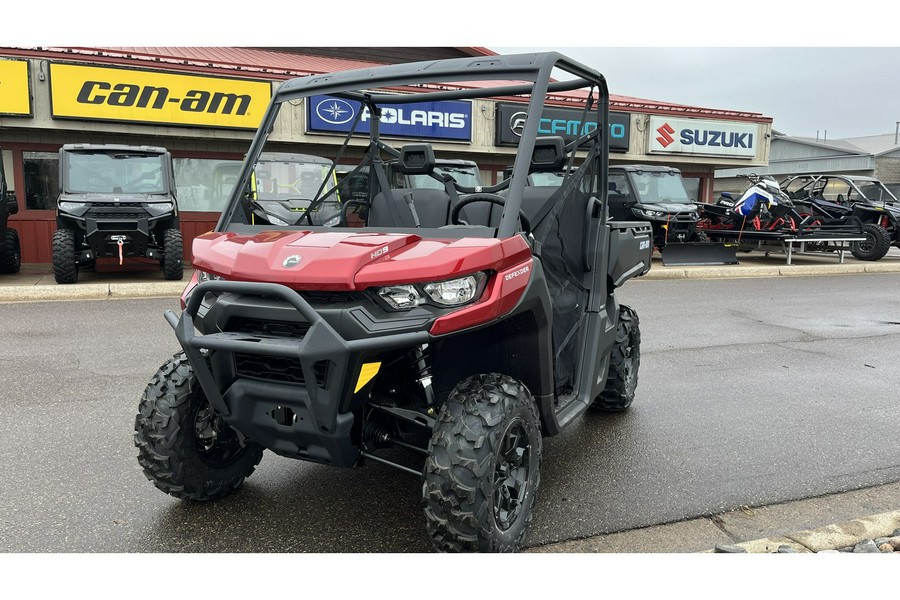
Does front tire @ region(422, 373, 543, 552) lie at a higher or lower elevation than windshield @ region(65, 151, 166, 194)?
lower

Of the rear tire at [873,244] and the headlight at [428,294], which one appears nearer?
the headlight at [428,294]

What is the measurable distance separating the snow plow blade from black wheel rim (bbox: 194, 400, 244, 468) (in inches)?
511

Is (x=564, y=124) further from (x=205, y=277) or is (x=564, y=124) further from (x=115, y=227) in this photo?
(x=205, y=277)

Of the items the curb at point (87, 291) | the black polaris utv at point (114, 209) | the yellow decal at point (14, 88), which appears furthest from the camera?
the yellow decal at point (14, 88)

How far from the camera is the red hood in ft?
8.38

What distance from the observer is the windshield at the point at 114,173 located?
11.4 meters

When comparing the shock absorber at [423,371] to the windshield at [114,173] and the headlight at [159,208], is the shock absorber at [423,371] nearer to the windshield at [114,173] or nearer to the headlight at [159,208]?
the headlight at [159,208]

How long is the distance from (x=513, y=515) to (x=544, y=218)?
1392 millimetres

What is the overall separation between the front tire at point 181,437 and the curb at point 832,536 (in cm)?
222

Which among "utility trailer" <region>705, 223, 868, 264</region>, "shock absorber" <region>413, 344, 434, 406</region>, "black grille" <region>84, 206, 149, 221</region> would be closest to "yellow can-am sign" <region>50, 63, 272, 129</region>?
"black grille" <region>84, 206, 149, 221</region>

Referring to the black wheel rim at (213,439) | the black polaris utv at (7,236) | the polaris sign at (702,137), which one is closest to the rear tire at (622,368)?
the black wheel rim at (213,439)

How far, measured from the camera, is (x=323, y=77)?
11.7 feet

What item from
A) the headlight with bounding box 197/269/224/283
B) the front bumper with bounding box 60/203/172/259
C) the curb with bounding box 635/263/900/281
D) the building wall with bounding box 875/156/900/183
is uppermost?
the building wall with bounding box 875/156/900/183

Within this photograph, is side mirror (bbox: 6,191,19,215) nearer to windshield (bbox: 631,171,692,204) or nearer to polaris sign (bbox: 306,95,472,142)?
polaris sign (bbox: 306,95,472,142)
